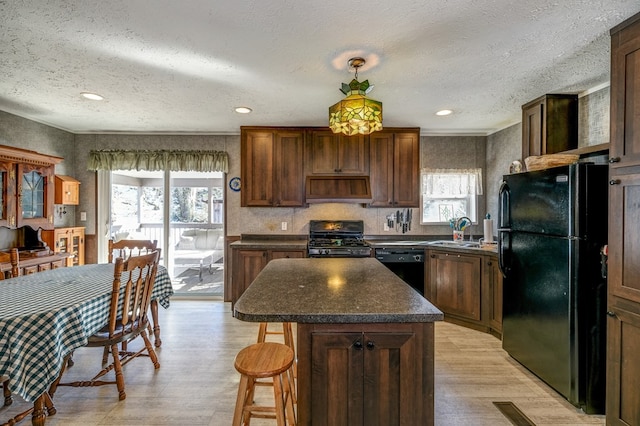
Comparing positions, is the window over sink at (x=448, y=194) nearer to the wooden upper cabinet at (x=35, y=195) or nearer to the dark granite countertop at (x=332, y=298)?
the dark granite countertop at (x=332, y=298)

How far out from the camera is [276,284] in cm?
182

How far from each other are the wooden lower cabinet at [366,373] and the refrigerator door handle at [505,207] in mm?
1847

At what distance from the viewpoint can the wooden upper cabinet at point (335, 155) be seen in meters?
4.15

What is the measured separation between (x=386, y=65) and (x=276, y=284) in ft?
5.88

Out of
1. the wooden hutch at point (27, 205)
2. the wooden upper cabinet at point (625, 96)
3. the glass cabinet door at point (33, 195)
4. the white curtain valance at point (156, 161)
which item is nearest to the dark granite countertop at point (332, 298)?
the wooden upper cabinet at point (625, 96)

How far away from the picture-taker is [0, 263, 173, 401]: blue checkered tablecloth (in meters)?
1.61

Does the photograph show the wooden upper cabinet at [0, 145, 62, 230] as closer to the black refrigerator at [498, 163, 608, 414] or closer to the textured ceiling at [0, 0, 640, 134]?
the textured ceiling at [0, 0, 640, 134]

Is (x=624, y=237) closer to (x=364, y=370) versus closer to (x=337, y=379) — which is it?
(x=364, y=370)

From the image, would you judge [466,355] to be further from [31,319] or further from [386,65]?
[31,319]

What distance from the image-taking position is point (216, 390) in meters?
2.30

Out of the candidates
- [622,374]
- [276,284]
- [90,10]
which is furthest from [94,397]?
[622,374]

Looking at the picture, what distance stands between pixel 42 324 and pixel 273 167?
289 centimetres

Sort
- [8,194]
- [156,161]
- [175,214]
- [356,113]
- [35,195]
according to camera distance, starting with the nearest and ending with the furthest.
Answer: [356,113]
[8,194]
[35,195]
[156,161]
[175,214]

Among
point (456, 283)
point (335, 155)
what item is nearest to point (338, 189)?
point (335, 155)
